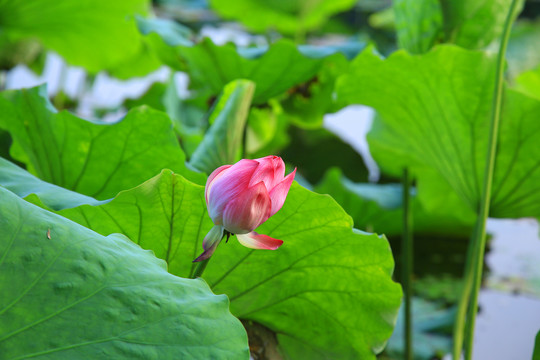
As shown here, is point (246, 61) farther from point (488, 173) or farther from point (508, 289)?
point (508, 289)

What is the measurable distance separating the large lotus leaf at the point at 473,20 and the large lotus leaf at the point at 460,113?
0.12m

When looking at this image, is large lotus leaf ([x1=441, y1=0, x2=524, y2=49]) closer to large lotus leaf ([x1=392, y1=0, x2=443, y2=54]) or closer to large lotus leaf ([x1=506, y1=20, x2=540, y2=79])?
large lotus leaf ([x1=392, y1=0, x2=443, y2=54])

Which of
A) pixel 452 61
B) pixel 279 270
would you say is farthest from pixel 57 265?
pixel 452 61

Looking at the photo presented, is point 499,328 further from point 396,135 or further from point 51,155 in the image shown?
point 51,155

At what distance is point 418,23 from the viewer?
905mm

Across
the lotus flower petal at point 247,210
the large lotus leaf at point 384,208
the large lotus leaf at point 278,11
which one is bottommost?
the large lotus leaf at point 384,208

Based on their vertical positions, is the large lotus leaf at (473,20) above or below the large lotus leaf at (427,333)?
above

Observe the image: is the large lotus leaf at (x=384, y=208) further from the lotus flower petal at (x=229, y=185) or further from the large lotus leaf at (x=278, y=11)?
the lotus flower petal at (x=229, y=185)

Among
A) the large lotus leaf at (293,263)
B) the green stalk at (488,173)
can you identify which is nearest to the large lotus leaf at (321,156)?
the green stalk at (488,173)

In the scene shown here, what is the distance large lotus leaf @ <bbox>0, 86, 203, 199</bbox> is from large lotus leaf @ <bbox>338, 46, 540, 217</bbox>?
12.5 inches

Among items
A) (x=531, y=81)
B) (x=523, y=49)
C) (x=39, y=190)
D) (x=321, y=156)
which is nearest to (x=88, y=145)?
(x=39, y=190)

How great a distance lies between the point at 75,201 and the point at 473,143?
0.57 metres

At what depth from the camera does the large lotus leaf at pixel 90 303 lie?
1.24 ft

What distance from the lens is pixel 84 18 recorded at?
5.20ft
